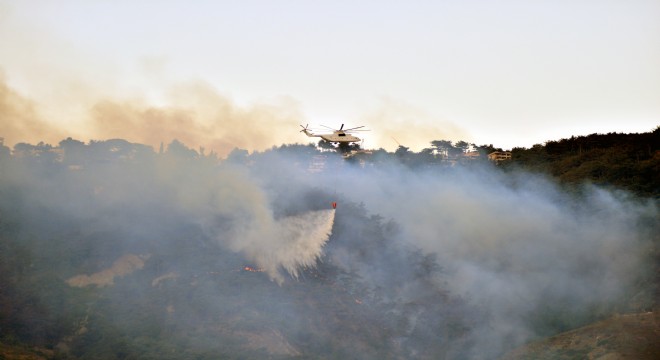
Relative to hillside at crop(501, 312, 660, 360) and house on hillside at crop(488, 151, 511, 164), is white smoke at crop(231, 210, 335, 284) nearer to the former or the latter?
hillside at crop(501, 312, 660, 360)

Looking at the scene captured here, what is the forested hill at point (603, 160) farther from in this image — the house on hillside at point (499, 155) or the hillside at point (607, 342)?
the hillside at point (607, 342)

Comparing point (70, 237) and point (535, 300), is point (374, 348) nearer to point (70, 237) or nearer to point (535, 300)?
point (535, 300)

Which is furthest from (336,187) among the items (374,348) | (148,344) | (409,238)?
(148,344)

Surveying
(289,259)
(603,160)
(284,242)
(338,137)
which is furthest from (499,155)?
(289,259)

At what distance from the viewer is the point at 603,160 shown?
105 metres

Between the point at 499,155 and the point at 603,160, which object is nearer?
the point at 603,160

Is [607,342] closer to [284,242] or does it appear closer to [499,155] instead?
[284,242]

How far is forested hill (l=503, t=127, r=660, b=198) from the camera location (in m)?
93.2

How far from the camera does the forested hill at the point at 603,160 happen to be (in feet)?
306

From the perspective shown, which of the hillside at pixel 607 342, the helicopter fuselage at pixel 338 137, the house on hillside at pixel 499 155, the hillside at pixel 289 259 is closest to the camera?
the hillside at pixel 607 342

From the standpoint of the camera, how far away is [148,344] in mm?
65812

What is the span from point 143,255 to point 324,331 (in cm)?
2436

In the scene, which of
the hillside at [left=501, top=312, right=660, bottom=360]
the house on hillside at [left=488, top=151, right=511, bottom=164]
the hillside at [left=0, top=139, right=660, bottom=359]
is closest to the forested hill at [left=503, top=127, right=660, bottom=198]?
the hillside at [left=0, top=139, right=660, bottom=359]

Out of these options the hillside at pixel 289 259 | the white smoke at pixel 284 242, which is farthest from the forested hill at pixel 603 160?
the white smoke at pixel 284 242
